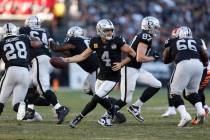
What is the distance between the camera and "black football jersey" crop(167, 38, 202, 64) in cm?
1082

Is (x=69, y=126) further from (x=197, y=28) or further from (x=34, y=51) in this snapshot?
(x=197, y=28)

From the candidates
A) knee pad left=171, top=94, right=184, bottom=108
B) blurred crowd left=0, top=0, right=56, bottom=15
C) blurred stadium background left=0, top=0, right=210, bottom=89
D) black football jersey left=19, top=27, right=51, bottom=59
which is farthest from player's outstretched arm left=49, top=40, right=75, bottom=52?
blurred stadium background left=0, top=0, right=210, bottom=89

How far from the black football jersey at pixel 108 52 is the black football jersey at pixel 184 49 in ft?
2.80

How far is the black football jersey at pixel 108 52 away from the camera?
10.6 metres

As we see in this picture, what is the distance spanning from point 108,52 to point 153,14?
46.4 feet

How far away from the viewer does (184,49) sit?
10844 mm

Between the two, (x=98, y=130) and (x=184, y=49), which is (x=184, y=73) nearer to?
(x=184, y=49)

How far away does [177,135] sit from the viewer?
9.47 m

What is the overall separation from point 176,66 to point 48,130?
2.28 metres

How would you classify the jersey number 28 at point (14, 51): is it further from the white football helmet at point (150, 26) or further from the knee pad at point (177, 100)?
the knee pad at point (177, 100)

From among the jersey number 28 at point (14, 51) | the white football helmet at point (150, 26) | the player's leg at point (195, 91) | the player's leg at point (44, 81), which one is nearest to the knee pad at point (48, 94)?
the player's leg at point (44, 81)

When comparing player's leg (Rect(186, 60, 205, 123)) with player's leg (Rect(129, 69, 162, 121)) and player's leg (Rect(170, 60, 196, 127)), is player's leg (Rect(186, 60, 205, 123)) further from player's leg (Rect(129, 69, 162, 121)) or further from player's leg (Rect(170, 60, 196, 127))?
player's leg (Rect(129, 69, 162, 121))

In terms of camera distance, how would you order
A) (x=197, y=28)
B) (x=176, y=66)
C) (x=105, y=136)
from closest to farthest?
1. (x=105, y=136)
2. (x=176, y=66)
3. (x=197, y=28)

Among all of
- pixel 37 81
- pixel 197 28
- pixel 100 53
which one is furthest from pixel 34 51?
pixel 197 28
